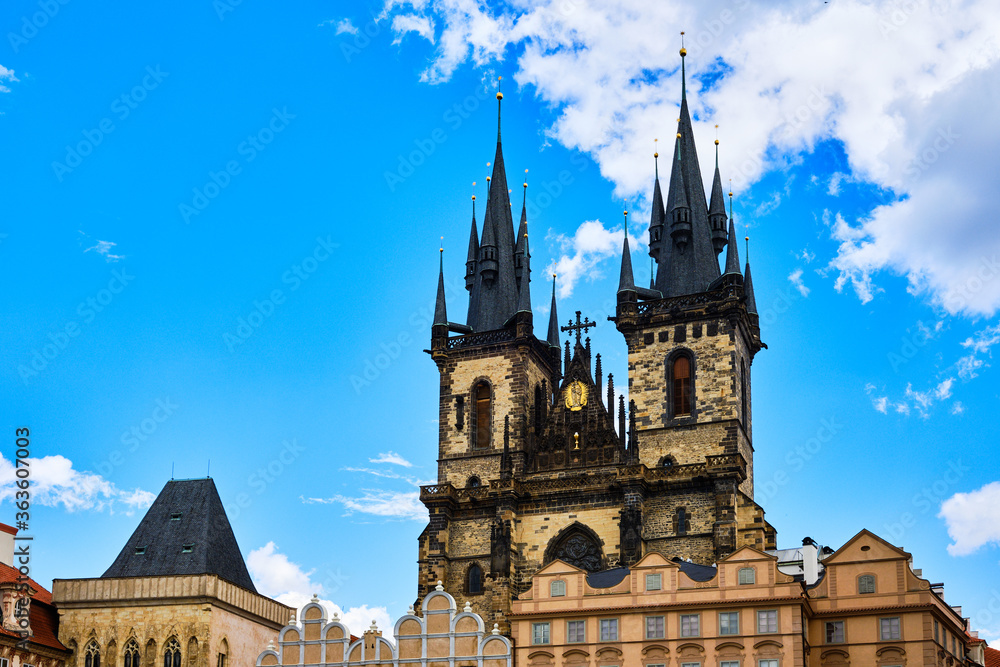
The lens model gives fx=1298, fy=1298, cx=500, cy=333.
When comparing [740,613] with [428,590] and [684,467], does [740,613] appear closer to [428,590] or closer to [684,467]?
[684,467]

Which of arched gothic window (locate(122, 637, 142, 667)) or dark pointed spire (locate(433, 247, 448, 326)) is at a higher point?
dark pointed spire (locate(433, 247, 448, 326))

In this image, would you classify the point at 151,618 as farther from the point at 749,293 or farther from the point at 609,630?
the point at 749,293

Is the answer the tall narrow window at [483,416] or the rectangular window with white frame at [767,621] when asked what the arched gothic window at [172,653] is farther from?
the rectangular window with white frame at [767,621]

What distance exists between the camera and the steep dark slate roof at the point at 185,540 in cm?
5703

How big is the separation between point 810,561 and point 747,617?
13685mm

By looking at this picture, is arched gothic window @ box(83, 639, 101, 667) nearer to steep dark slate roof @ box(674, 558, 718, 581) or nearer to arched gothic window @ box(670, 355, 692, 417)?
steep dark slate roof @ box(674, 558, 718, 581)

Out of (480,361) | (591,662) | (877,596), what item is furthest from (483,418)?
(877,596)

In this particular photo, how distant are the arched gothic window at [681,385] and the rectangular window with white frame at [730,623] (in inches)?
823

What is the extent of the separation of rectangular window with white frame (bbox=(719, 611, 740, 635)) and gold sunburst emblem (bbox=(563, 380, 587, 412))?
23.1 m

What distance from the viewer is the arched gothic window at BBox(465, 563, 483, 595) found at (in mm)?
68000

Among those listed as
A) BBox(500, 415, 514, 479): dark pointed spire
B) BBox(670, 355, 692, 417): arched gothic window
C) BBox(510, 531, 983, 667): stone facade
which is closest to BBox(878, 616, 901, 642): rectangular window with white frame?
BBox(510, 531, 983, 667): stone facade

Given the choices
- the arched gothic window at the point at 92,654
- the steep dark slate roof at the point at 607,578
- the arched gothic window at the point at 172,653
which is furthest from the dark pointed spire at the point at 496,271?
the arched gothic window at the point at 92,654

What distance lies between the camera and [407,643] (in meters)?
51.6

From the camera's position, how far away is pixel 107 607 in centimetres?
5525
